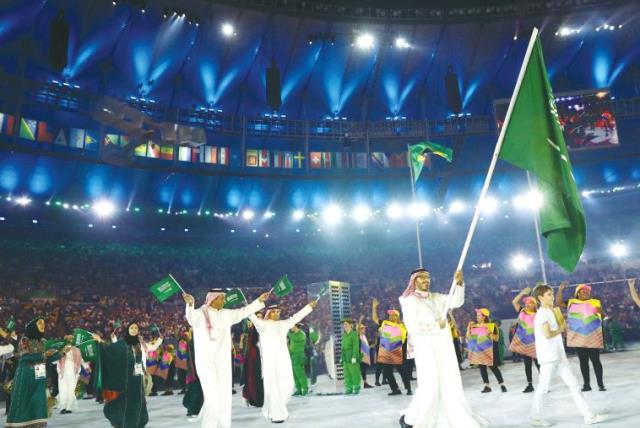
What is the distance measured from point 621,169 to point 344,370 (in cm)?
2529

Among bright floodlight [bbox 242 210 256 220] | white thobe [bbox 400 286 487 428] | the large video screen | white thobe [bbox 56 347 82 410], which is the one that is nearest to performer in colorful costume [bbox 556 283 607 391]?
white thobe [bbox 400 286 487 428]

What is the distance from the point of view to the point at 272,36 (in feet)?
85.5

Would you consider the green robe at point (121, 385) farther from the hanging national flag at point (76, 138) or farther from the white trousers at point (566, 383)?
the hanging national flag at point (76, 138)

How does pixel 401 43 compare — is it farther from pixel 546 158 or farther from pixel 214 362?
pixel 214 362

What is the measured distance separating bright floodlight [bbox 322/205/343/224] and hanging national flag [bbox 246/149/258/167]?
5165mm

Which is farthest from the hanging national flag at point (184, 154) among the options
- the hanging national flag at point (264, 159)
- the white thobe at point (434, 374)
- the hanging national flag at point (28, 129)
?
the white thobe at point (434, 374)

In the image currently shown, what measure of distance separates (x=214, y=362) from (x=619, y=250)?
31890mm

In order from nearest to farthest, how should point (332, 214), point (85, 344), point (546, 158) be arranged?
point (546, 158)
point (85, 344)
point (332, 214)

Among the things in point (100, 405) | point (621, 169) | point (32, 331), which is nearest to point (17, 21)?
point (100, 405)

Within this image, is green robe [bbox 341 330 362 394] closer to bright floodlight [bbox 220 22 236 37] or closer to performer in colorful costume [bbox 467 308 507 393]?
performer in colorful costume [bbox 467 308 507 393]

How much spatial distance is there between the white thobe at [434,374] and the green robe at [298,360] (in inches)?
286

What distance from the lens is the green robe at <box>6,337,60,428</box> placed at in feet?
23.9

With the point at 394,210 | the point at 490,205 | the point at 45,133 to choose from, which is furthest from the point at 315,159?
the point at 45,133

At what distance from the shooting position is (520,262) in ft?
107
